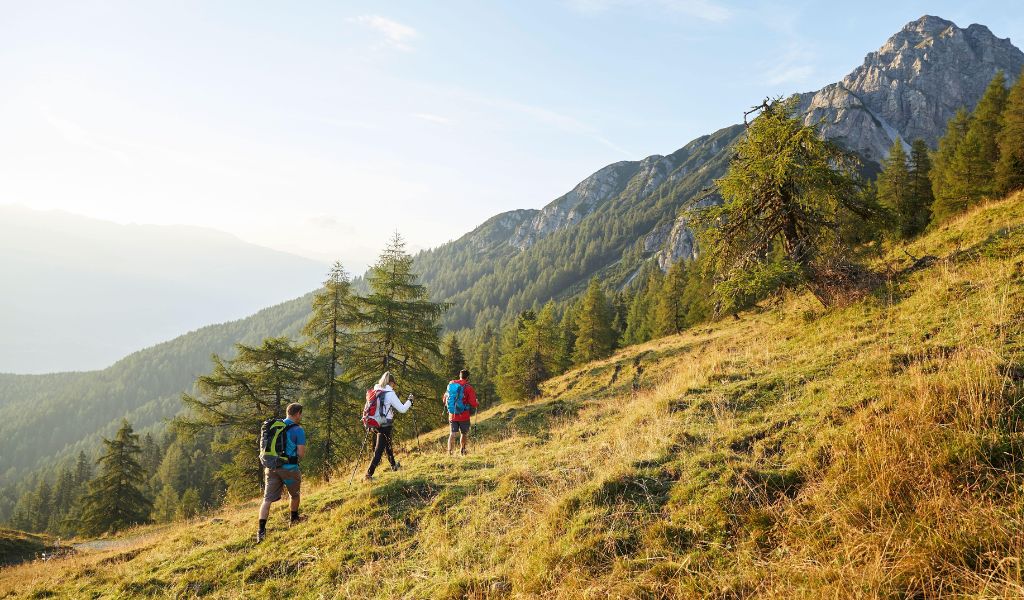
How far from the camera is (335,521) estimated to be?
311 inches

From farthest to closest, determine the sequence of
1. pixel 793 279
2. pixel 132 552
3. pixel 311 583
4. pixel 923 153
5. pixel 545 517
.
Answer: pixel 923 153
pixel 793 279
pixel 132 552
pixel 311 583
pixel 545 517

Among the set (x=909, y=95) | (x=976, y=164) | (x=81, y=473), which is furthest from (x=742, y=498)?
(x=909, y=95)

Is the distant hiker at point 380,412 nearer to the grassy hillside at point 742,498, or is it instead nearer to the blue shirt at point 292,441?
the grassy hillside at point 742,498

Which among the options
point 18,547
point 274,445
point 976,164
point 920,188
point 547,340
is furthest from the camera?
point 920,188

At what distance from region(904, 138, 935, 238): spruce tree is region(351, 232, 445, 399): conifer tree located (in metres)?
45.7

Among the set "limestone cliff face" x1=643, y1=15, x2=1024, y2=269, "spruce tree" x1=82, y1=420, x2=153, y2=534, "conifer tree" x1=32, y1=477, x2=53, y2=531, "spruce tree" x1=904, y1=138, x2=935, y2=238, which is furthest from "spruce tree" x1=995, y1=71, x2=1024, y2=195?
"limestone cliff face" x1=643, y1=15, x2=1024, y2=269

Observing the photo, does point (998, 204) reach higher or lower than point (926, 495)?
higher

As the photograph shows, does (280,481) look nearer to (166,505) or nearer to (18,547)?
(18,547)

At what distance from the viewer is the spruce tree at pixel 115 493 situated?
103ft

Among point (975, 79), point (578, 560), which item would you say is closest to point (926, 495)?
point (578, 560)

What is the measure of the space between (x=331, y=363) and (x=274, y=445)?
50.7ft

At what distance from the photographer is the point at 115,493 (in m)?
31.6

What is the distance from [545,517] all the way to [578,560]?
3.11 feet

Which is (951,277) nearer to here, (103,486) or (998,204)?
(998,204)
